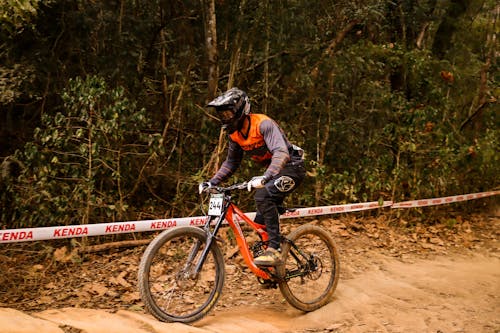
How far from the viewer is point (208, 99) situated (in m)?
7.06

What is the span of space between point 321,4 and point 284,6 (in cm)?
111

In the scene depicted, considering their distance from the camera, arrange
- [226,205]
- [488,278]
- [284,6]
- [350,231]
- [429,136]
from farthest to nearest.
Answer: [429,136]
[350,231]
[284,6]
[488,278]
[226,205]

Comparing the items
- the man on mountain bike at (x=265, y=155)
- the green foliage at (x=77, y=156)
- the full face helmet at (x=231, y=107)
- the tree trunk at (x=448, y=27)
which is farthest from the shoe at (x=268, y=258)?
the tree trunk at (x=448, y=27)

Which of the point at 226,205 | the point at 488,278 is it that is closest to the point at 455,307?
the point at 488,278

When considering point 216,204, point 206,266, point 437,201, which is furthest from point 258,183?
point 437,201

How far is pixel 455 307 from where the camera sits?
4.86 meters

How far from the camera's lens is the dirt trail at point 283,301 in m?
3.72

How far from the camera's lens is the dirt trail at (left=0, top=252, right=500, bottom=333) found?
11.5 ft

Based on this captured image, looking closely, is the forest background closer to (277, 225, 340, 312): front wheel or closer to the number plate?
the number plate

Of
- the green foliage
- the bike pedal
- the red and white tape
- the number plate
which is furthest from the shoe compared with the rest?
the red and white tape

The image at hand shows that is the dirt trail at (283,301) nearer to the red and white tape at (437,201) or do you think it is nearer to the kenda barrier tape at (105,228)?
the kenda barrier tape at (105,228)

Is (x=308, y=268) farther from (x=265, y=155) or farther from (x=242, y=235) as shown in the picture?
(x=265, y=155)

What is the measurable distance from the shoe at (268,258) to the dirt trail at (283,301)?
55cm

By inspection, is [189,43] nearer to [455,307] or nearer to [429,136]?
[429,136]
